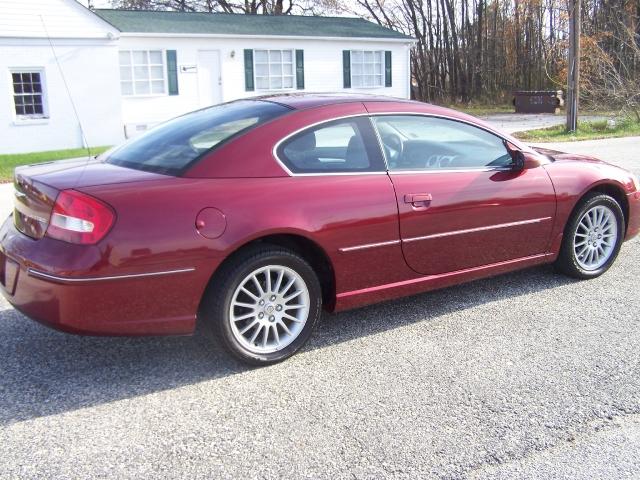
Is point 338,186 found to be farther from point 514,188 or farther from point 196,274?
point 514,188

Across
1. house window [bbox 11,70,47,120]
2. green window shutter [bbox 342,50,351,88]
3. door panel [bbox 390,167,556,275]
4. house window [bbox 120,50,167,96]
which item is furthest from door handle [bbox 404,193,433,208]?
green window shutter [bbox 342,50,351,88]

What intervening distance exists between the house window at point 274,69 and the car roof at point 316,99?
18392mm

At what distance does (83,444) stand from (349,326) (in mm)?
1935

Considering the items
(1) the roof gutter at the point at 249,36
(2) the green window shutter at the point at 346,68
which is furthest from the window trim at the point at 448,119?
(2) the green window shutter at the point at 346,68

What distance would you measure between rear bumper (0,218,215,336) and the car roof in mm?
1352

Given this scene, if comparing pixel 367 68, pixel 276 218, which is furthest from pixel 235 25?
pixel 276 218

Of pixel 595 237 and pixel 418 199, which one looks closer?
pixel 418 199

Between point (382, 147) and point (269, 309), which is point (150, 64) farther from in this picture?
point (269, 309)

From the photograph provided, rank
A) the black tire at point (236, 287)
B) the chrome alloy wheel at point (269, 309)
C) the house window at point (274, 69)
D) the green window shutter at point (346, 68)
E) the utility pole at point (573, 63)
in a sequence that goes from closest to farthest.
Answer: the black tire at point (236, 287) → the chrome alloy wheel at point (269, 309) → the utility pole at point (573, 63) → the house window at point (274, 69) → the green window shutter at point (346, 68)

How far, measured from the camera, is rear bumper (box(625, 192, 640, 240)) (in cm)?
531

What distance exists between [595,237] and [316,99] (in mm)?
2547

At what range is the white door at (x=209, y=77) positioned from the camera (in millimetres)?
21453

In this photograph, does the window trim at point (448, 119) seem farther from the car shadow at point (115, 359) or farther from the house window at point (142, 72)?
the house window at point (142, 72)

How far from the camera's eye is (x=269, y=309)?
370cm
